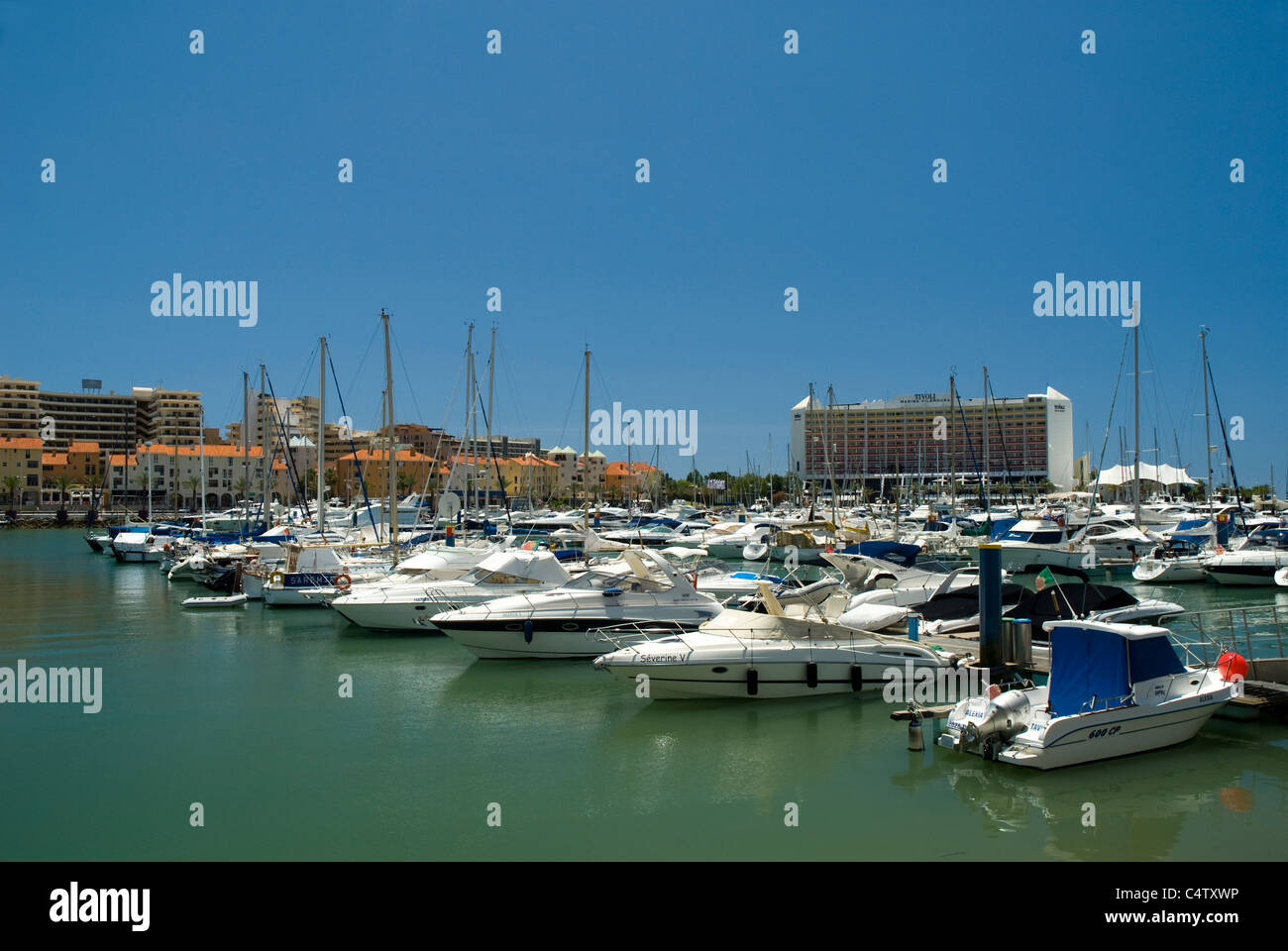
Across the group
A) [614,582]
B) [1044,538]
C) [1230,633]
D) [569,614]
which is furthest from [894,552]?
[569,614]

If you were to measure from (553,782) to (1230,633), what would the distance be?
24.1 metres

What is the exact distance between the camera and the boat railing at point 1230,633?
2195 cm

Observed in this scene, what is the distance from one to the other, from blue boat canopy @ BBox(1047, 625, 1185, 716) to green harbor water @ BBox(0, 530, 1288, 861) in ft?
3.79

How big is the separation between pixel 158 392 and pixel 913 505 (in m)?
167

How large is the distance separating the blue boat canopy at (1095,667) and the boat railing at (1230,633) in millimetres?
3760

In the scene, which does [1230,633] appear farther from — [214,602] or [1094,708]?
[214,602]

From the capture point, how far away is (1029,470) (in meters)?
190

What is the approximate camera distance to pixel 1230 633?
28406 mm

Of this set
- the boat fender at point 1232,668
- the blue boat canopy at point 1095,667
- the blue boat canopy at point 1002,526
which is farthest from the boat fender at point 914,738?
the blue boat canopy at point 1002,526

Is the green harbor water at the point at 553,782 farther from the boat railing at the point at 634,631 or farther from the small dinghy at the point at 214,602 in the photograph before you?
the small dinghy at the point at 214,602

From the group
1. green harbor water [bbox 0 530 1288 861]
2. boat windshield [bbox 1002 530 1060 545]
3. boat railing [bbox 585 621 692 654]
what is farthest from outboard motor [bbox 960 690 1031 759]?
boat windshield [bbox 1002 530 1060 545]
